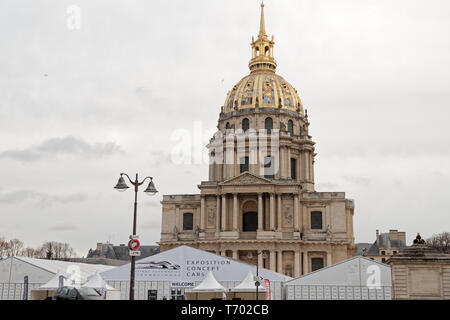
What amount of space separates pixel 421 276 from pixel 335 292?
8718 millimetres

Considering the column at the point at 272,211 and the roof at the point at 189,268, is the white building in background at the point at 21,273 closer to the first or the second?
the roof at the point at 189,268

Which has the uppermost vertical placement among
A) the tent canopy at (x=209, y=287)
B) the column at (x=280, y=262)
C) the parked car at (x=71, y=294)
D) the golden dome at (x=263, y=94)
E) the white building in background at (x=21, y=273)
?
the golden dome at (x=263, y=94)

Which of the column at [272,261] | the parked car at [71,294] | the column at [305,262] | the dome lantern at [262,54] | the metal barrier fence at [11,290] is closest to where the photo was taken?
the parked car at [71,294]

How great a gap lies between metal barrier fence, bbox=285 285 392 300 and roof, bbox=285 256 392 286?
377mm

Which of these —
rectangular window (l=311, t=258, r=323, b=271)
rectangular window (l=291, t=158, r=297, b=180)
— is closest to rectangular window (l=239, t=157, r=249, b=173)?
rectangular window (l=291, t=158, r=297, b=180)

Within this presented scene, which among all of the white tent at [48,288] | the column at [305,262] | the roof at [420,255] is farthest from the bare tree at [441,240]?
the white tent at [48,288]

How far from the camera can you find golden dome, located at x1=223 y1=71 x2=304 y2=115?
81.5 meters

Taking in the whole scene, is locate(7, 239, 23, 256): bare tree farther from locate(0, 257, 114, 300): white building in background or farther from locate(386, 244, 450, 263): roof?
locate(386, 244, 450, 263): roof

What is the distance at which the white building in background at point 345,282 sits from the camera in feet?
111

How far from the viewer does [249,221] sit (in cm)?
7194

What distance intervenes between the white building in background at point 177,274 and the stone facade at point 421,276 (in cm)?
1002

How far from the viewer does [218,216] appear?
69.8 m

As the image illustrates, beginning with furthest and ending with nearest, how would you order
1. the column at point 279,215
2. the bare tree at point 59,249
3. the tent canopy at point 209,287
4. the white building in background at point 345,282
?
the bare tree at point 59,249
the column at point 279,215
the white building in background at point 345,282
the tent canopy at point 209,287
